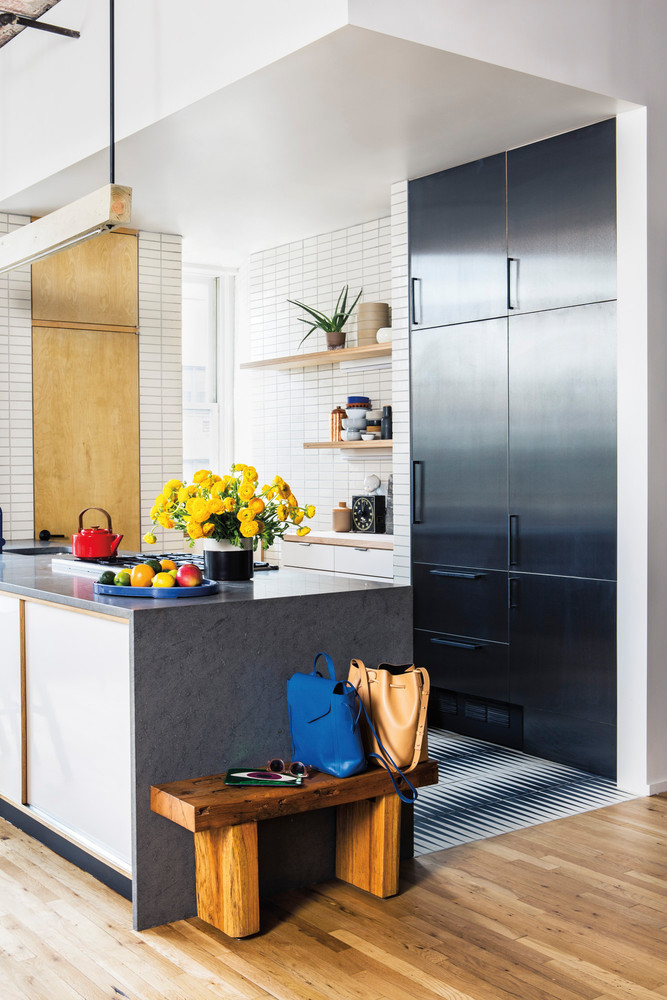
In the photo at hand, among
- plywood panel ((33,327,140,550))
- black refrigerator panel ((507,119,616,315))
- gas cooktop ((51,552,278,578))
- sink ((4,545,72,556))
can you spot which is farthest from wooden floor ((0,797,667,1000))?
plywood panel ((33,327,140,550))

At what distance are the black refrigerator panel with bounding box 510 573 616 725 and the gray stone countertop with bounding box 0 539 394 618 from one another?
1.20 meters

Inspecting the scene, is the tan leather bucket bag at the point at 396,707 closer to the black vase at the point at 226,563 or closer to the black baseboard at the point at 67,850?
the black vase at the point at 226,563

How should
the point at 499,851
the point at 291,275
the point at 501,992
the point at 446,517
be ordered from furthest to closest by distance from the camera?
the point at 291,275
the point at 446,517
the point at 499,851
the point at 501,992

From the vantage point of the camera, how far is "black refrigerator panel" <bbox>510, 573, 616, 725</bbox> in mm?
4207

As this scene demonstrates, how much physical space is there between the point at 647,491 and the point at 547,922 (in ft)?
5.95

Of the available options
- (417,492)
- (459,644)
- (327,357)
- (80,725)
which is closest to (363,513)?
(417,492)

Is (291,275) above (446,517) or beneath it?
above

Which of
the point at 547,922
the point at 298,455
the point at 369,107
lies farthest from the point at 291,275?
the point at 547,922

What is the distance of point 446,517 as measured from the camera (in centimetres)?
500

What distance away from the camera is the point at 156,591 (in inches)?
119

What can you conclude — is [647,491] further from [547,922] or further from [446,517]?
[547,922]

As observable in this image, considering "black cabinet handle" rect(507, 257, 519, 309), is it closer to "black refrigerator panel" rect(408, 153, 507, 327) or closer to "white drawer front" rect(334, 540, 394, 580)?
"black refrigerator panel" rect(408, 153, 507, 327)

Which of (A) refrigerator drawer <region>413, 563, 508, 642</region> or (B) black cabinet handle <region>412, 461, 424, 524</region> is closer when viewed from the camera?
(A) refrigerator drawer <region>413, 563, 508, 642</region>

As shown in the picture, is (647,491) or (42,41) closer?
(647,491)
